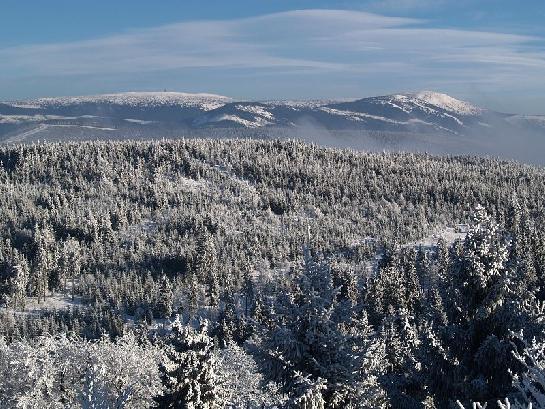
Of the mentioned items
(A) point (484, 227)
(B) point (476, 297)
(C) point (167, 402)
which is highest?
(A) point (484, 227)

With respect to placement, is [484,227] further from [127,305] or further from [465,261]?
[127,305]

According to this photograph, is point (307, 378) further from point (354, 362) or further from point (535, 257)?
point (535, 257)

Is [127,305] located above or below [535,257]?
below

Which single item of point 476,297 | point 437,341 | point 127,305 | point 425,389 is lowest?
point 127,305

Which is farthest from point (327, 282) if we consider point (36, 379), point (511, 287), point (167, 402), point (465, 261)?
point (36, 379)

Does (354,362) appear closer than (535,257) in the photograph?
Yes

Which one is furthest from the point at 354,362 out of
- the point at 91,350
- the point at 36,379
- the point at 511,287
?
the point at 91,350

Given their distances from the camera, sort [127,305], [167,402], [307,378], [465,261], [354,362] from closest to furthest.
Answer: [307,378] → [354,362] → [465,261] → [167,402] → [127,305]

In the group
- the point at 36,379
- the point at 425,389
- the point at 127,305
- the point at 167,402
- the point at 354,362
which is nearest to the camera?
the point at 354,362

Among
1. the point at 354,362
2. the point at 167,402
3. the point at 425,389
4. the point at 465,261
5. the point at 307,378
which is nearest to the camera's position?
the point at 307,378
